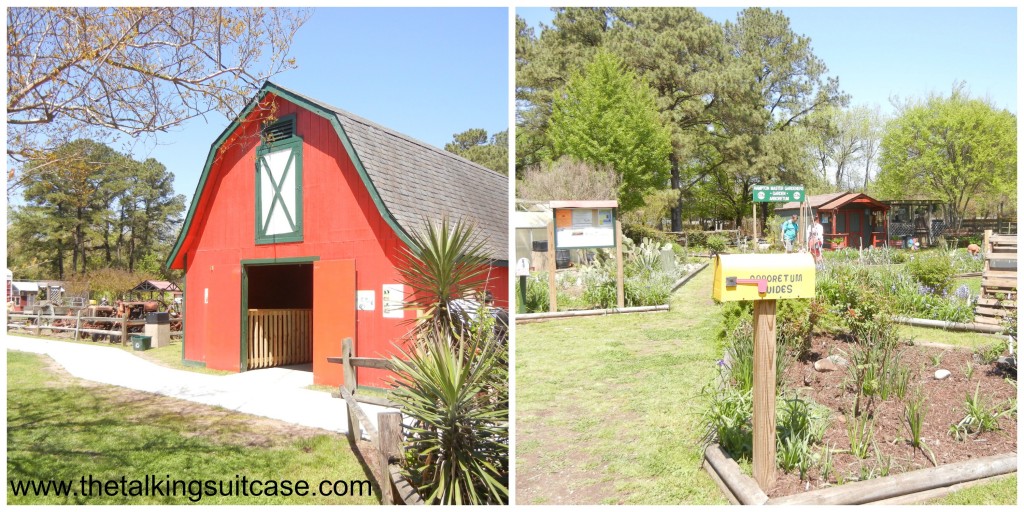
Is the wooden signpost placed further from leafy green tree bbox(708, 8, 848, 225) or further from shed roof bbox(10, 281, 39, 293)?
leafy green tree bbox(708, 8, 848, 225)

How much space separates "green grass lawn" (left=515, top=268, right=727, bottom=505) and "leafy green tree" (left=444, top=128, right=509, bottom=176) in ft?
6.78

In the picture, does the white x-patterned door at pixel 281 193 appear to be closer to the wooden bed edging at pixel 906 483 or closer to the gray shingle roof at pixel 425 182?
the gray shingle roof at pixel 425 182

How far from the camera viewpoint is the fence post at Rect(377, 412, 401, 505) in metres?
3.38

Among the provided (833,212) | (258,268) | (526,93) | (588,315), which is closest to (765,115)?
(833,212)

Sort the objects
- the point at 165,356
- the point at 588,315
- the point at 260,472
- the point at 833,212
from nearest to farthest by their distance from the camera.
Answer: the point at 260,472
the point at 588,315
the point at 165,356
the point at 833,212

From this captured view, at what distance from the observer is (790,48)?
33.0 metres

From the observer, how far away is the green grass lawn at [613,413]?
3.83 meters

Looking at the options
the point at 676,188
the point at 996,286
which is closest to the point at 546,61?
the point at 676,188

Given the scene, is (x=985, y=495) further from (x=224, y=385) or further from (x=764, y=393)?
(x=224, y=385)

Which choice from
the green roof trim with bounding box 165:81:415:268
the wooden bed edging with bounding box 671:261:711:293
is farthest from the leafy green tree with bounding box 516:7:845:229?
the green roof trim with bounding box 165:81:415:268

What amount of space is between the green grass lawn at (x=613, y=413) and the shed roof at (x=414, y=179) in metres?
1.44

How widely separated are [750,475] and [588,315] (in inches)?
247

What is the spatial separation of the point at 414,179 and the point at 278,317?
16.3ft

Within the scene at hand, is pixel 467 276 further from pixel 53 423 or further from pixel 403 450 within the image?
pixel 53 423
